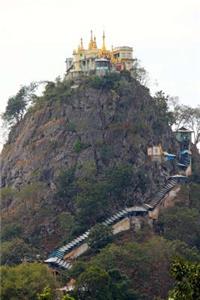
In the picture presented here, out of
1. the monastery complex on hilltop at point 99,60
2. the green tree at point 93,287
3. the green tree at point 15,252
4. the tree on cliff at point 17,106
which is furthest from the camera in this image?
the tree on cliff at point 17,106

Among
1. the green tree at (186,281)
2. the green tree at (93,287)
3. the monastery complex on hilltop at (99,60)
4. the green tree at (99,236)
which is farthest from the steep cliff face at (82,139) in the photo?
the green tree at (186,281)

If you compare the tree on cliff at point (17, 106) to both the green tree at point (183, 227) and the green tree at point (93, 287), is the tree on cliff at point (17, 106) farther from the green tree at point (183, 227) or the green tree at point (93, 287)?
the green tree at point (93, 287)

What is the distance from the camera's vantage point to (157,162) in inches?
2494

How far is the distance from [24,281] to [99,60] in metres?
24.1

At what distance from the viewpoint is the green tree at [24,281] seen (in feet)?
149

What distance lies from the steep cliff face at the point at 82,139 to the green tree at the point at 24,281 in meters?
11.6

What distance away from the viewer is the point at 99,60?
6738cm

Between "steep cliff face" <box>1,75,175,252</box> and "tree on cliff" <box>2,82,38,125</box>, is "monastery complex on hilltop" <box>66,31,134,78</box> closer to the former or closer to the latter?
"steep cliff face" <box>1,75,175,252</box>

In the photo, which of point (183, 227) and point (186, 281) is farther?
point (183, 227)

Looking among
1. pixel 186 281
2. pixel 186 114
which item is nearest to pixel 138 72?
pixel 186 114

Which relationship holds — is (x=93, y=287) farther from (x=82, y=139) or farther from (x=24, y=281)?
(x=82, y=139)

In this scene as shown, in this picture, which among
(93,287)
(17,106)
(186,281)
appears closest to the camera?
(186,281)

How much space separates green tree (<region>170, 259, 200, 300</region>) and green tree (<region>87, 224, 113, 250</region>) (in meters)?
30.2

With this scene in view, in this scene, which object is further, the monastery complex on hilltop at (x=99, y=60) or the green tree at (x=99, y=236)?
the monastery complex on hilltop at (x=99, y=60)
